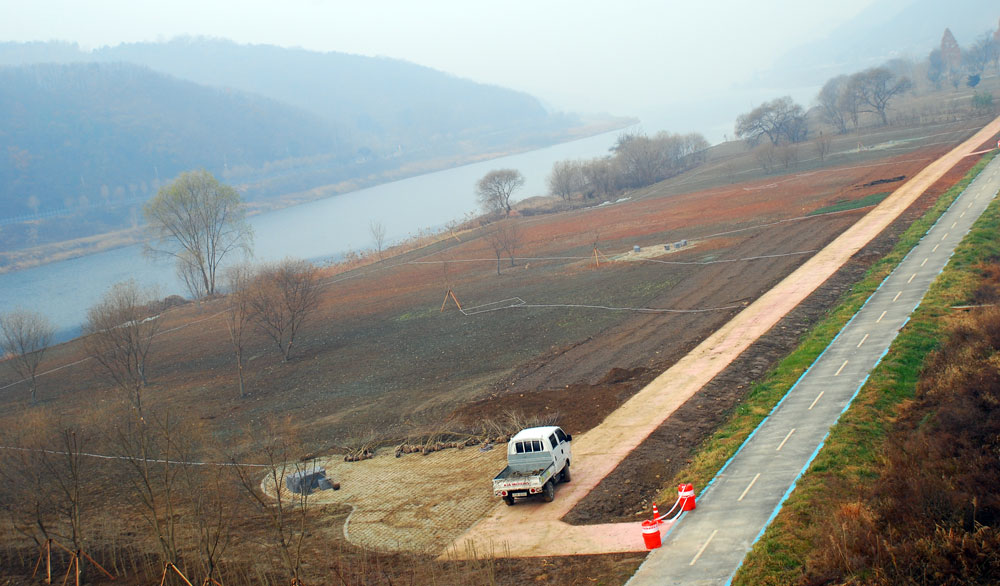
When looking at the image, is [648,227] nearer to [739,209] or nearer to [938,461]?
[739,209]

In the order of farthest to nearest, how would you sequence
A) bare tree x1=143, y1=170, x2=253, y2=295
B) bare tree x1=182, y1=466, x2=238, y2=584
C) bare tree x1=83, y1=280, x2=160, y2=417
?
bare tree x1=143, y1=170, x2=253, y2=295 < bare tree x1=83, y1=280, x2=160, y2=417 < bare tree x1=182, y1=466, x2=238, y2=584

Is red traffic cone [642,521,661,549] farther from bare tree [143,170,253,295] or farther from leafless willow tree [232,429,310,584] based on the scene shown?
bare tree [143,170,253,295]

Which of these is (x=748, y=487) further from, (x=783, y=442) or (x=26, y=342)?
(x=26, y=342)

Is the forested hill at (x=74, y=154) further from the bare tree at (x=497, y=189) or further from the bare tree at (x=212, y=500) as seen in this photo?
the bare tree at (x=212, y=500)

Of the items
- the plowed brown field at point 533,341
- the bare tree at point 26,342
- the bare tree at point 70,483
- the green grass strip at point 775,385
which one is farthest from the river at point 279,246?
the green grass strip at point 775,385

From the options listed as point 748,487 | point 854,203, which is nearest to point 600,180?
point 854,203

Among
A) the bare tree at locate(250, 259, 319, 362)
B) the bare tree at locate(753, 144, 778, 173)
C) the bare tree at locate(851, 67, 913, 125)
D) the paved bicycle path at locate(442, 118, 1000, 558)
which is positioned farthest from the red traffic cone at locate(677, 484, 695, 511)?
the bare tree at locate(851, 67, 913, 125)

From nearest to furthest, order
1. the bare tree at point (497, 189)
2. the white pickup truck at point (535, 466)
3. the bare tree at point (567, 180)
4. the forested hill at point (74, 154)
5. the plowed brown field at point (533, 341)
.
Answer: the white pickup truck at point (535, 466) < the plowed brown field at point (533, 341) < the bare tree at point (497, 189) < the bare tree at point (567, 180) < the forested hill at point (74, 154)
